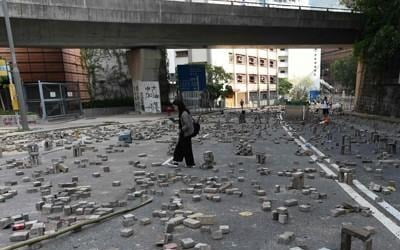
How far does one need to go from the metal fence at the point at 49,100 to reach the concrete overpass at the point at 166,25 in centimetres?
340

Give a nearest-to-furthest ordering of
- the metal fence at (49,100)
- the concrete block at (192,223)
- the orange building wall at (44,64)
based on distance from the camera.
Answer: the concrete block at (192,223)
the metal fence at (49,100)
the orange building wall at (44,64)

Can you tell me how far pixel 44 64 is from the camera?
1463 inches

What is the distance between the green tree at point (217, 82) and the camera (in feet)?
162

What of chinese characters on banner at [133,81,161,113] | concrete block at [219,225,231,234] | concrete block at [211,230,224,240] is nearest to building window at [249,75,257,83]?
chinese characters on banner at [133,81,161,113]

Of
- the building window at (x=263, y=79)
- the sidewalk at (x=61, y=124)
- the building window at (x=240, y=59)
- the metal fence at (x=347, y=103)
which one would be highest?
the building window at (x=240, y=59)

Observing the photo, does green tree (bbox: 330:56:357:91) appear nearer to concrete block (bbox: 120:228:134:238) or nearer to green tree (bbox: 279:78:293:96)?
green tree (bbox: 279:78:293:96)

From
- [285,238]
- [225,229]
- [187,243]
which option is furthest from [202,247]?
[285,238]

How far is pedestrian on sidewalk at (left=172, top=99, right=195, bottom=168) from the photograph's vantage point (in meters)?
8.22

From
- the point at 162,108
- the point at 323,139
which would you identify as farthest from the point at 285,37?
the point at 323,139

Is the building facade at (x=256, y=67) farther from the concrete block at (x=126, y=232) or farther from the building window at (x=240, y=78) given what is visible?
the concrete block at (x=126, y=232)

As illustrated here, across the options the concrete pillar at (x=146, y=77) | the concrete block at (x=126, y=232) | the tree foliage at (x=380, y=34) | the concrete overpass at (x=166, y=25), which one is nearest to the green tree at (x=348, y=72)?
the concrete overpass at (x=166, y=25)

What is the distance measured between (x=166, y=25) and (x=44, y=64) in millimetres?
17776

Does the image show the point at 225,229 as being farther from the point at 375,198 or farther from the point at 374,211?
the point at 375,198

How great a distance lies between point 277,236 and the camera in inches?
162
